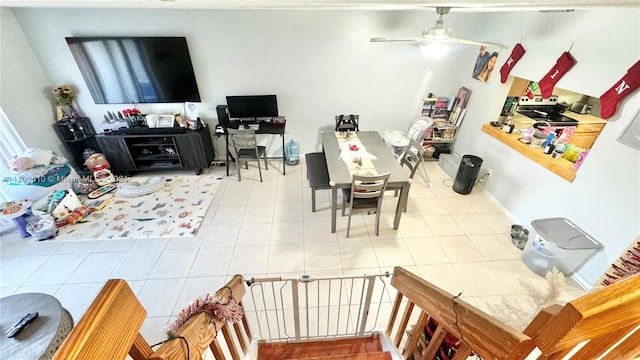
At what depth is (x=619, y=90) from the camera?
6.73 feet

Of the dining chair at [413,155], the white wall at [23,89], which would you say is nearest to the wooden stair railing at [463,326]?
the dining chair at [413,155]

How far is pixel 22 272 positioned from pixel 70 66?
287cm

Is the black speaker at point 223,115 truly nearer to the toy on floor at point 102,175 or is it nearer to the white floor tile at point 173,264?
the toy on floor at point 102,175

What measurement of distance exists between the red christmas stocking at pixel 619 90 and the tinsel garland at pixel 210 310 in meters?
3.23

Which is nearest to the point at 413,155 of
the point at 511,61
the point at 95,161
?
the point at 511,61

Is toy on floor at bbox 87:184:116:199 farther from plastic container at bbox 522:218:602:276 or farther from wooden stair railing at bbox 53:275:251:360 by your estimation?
plastic container at bbox 522:218:602:276

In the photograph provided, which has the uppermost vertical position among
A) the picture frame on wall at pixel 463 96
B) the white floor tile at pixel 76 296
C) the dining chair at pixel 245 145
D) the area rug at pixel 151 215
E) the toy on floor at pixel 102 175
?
the picture frame on wall at pixel 463 96

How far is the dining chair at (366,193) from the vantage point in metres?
2.46

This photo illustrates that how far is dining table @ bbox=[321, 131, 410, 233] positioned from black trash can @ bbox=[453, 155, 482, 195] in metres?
1.21

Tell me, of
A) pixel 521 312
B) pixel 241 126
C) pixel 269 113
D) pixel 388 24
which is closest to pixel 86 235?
pixel 241 126

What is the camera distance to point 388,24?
3.60 meters

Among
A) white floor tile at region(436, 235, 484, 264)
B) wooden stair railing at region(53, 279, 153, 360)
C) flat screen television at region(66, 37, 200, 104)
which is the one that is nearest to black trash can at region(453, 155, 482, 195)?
white floor tile at region(436, 235, 484, 264)

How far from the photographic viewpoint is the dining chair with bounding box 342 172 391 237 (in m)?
2.46

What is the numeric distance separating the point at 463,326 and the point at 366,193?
181 centimetres
